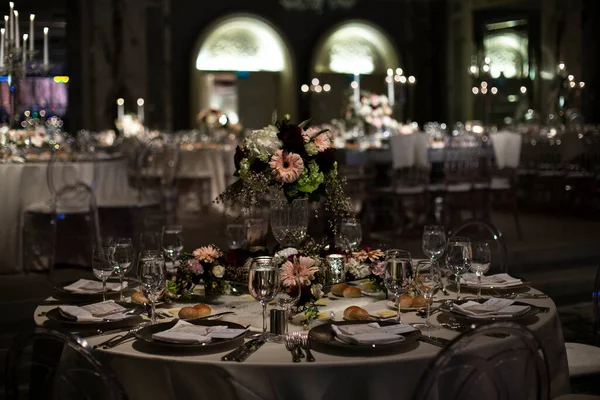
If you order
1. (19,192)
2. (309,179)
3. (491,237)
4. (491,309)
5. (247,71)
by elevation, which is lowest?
(491,237)

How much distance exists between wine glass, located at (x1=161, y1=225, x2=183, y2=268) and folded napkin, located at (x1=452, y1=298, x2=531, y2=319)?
43.3 inches

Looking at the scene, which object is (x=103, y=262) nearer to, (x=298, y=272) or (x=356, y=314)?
(x=298, y=272)

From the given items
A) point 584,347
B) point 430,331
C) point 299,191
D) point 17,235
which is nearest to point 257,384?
point 430,331

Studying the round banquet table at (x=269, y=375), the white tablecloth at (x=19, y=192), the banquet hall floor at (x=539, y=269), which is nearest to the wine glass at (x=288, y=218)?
the round banquet table at (x=269, y=375)

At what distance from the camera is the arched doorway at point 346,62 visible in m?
15.0

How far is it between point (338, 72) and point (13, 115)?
8914mm

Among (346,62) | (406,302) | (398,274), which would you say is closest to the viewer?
(398,274)

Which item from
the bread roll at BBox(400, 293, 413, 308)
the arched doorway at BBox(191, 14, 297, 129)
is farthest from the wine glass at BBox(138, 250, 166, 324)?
the arched doorway at BBox(191, 14, 297, 129)

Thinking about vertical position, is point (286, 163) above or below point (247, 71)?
below

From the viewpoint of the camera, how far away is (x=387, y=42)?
51.0 ft

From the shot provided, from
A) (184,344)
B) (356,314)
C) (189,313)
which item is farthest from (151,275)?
(356,314)

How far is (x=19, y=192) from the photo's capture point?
21.8ft

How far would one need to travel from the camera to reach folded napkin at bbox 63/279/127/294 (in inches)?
110

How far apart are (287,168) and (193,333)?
2.38 feet
